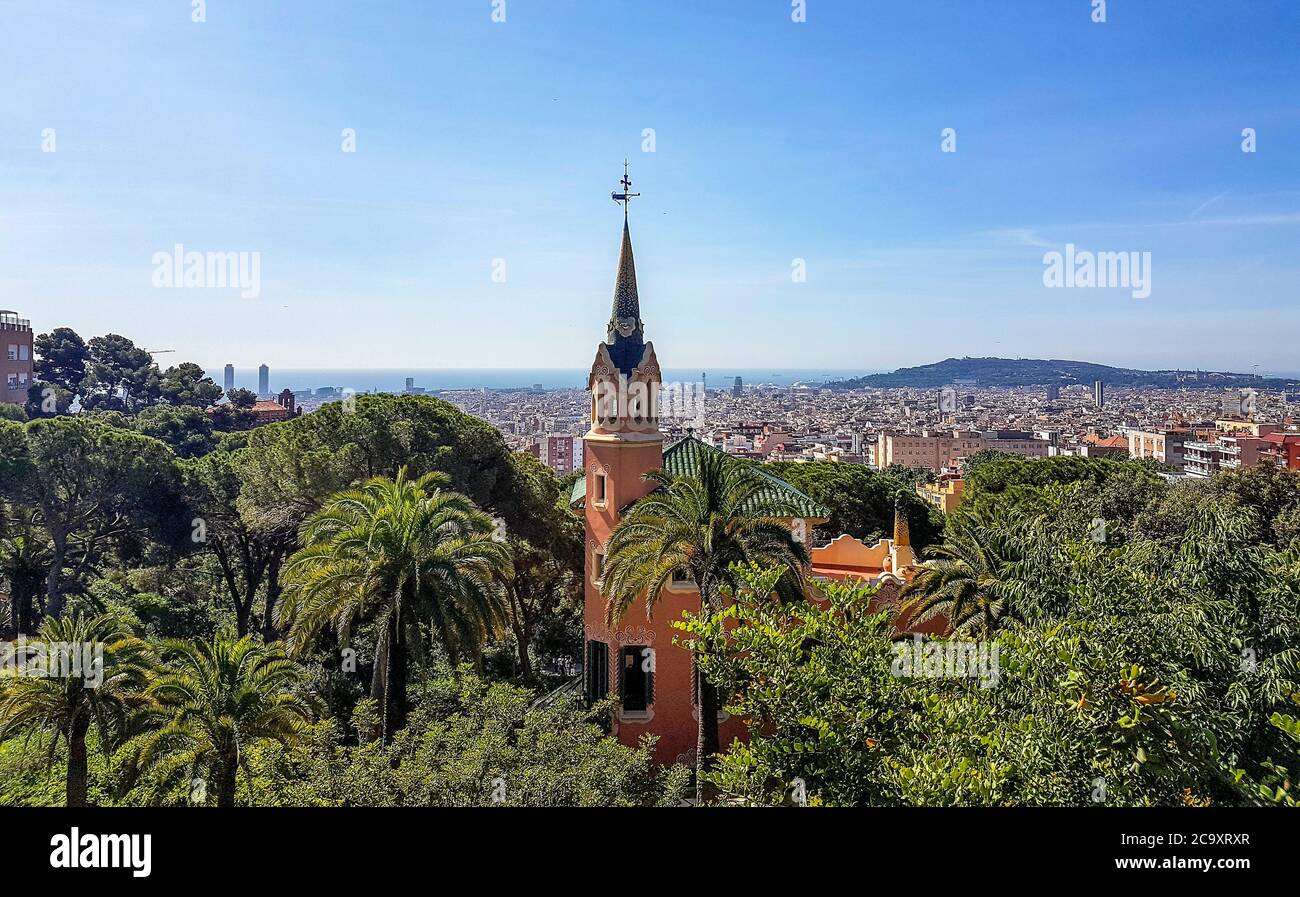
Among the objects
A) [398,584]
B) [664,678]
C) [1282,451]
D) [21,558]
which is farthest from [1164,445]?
[21,558]

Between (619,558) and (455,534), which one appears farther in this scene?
(455,534)

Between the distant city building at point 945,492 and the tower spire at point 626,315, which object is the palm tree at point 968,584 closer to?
the tower spire at point 626,315

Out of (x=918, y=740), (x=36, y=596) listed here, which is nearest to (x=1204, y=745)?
Answer: (x=918, y=740)

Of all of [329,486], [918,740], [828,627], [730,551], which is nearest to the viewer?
[918,740]

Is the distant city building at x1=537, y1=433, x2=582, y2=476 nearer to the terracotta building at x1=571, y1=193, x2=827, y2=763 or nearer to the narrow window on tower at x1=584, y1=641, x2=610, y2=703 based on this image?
the terracotta building at x1=571, y1=193, x2=827, y2=763

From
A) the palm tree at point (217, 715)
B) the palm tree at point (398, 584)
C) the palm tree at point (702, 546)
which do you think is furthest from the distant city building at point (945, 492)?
the palm tree at point (217, 715)
